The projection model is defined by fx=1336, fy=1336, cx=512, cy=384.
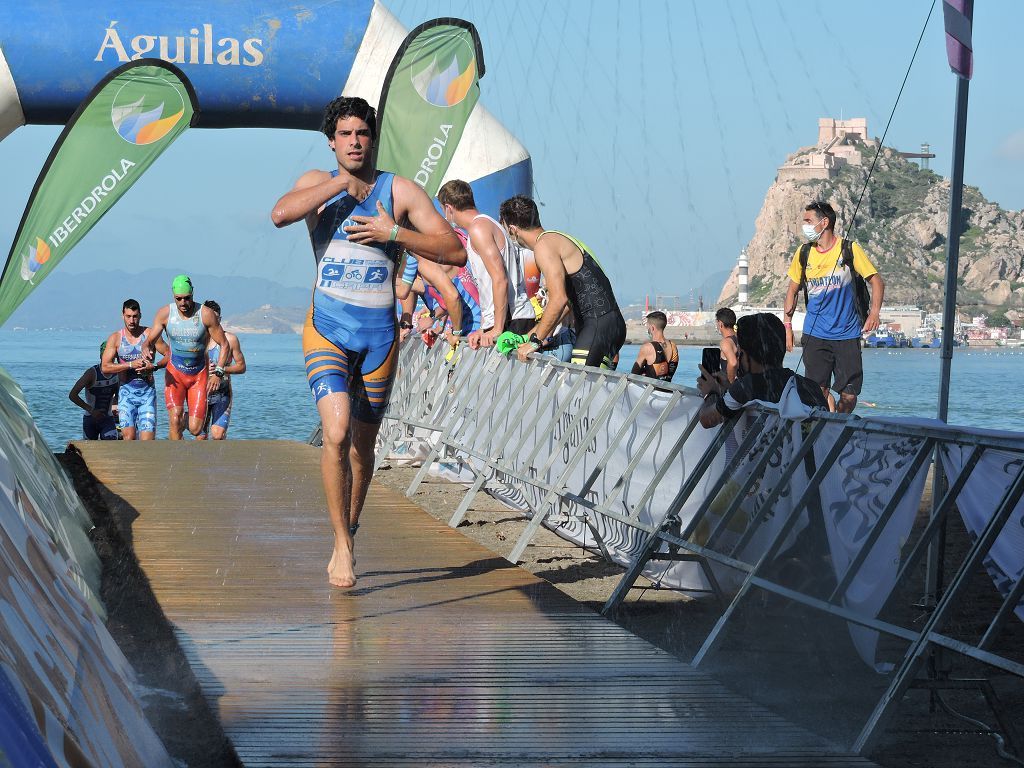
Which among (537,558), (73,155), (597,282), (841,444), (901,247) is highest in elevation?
(901,247)

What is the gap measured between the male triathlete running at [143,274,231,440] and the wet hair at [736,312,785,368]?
8.77 metres

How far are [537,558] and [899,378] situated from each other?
64653 mm

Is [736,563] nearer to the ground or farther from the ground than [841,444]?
nearer to the ground

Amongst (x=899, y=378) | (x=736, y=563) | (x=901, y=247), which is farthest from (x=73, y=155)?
(x=901, y=247)

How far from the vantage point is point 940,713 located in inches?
202

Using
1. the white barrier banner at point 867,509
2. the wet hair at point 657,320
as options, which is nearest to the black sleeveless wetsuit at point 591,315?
the white barrier banner at point 867,509

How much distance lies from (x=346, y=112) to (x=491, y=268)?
355 centimetres

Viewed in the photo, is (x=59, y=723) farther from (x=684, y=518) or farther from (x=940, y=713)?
(x=684, y=518)

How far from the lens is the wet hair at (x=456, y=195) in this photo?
9555 millimetres

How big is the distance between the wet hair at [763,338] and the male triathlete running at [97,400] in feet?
33.9

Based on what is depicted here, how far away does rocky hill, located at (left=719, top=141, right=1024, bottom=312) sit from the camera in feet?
121

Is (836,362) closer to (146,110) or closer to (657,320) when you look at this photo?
(657,320)

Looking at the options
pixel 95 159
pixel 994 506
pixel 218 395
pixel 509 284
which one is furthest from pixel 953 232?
pixel 218 395

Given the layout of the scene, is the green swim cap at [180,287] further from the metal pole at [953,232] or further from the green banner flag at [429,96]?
the metal pole at [953,232]
